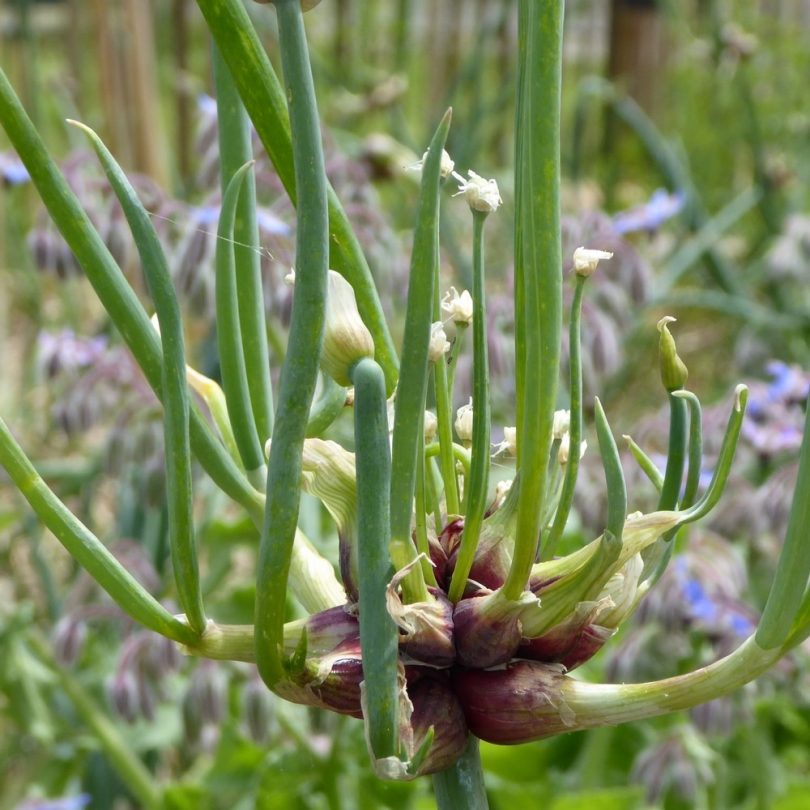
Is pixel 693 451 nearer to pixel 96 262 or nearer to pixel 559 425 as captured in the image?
pixel 559 425

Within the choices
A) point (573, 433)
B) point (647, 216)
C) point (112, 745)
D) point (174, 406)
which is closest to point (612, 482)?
point (573, 433)

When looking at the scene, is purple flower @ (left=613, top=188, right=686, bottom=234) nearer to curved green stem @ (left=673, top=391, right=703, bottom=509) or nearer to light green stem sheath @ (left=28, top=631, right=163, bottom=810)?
light green stem sheath @ (left=28, top=631, right=163, bottom=810)

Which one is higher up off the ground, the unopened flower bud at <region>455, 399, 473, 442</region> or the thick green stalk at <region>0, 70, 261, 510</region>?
the thick green stalk at <region>0, 70, 261, 510</region>

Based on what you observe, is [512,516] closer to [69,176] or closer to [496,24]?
[69,176]

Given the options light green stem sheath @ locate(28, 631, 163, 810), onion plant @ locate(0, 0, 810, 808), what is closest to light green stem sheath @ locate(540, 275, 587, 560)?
onion plant @ locate(0, 0, 810, 808)

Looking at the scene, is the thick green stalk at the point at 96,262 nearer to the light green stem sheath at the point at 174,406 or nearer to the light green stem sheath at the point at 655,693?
the light green stem sheath at the point at 174,406
